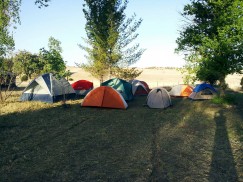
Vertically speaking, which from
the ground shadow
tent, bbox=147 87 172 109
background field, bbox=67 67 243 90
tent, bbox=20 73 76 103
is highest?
background field, bbox=67 67 243 90

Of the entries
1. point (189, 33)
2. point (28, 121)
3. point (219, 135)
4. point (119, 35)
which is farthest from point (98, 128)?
point (119, 35)

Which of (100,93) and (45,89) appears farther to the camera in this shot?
(45,89)

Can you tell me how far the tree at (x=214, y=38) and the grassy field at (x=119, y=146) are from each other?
13.6 ft

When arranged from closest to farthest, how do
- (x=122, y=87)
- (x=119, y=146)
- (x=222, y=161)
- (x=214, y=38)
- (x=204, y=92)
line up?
(x=222, y=161)
(x=119, y=146)
(x=214, y=38)
(x=122, y=87)
(x=204, y=92)

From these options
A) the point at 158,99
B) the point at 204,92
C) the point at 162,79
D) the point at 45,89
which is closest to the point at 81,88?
the point at 45,89

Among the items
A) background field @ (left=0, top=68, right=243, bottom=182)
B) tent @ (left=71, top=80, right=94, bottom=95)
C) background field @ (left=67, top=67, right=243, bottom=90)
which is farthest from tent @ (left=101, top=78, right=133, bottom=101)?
background field @ (left=67, top=67, right=243, bottom=90)

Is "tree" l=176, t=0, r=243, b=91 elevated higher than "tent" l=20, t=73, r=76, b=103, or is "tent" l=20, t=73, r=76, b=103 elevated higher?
"tree" l=176, t=0, r=243, b=91

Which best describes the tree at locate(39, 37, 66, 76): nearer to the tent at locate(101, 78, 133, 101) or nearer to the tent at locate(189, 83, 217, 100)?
the tent at locate(101, 78, 133, 101)

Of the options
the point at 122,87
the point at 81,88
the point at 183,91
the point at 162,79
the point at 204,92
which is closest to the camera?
the point at 122,87

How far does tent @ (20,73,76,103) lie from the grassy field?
3.94 m

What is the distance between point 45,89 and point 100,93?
5.29 metres

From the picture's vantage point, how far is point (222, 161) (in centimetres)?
816

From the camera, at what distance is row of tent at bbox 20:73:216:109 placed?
1812 cm

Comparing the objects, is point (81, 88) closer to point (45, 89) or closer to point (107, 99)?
point (45, 89)
